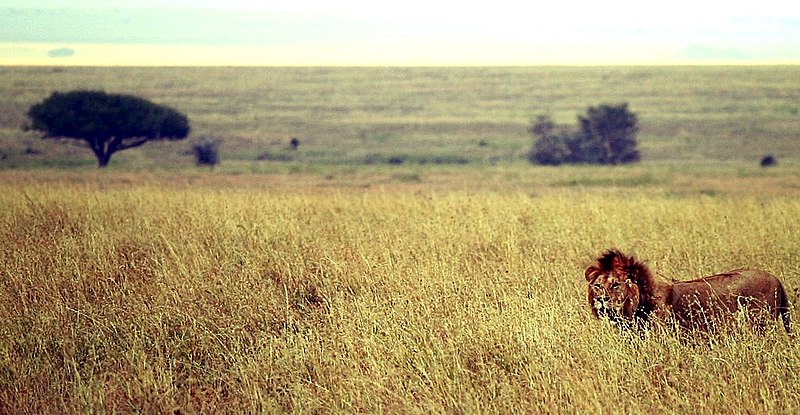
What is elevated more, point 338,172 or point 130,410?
point 130,410

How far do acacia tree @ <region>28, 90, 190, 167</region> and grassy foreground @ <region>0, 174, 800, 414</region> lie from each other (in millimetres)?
36734

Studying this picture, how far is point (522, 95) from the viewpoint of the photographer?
348ft

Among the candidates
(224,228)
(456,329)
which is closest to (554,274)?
(456,329)

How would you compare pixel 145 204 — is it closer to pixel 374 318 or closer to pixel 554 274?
pixel 554 274

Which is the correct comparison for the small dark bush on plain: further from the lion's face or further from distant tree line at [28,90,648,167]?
the lion's face

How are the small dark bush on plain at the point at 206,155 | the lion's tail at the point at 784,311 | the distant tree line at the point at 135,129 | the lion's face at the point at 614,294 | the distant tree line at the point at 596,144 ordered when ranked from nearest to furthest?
the lion's face at the point at 614,294 < the lion's tail at the point at 784,311 < the distant tree line at the point at 135,129 < the small dark bush on plain at the point at 206,155 < the distant tree line at the point at 596,144

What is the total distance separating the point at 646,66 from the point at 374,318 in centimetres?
12490

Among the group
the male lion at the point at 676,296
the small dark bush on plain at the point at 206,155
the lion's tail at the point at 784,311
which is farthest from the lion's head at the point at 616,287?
the small dark bush on plain at the point at 206,155

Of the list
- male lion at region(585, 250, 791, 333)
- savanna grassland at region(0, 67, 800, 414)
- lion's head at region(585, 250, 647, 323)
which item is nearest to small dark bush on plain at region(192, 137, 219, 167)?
savanna grassland at region(0, 67, 800, 414)

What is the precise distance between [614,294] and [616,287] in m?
0.04

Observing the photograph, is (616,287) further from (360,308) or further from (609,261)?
(360,308)

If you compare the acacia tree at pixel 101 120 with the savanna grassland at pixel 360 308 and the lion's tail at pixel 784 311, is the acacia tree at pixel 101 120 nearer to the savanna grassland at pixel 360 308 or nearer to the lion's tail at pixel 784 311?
the savanna grassland at pixel 360 308

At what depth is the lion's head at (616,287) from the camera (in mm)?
5707

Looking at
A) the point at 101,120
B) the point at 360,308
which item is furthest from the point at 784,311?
the point at 101,120
